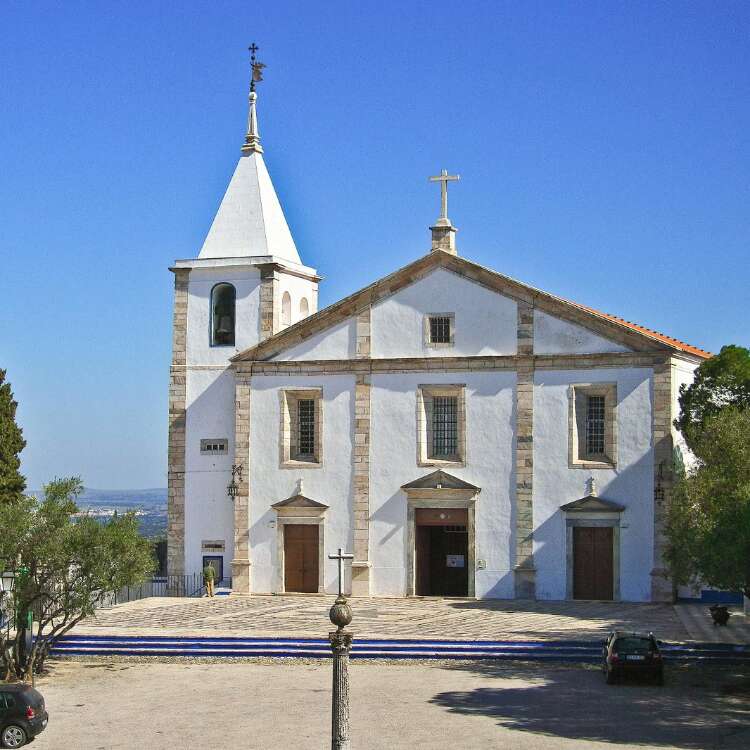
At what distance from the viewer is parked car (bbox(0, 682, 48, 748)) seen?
86.5 ft

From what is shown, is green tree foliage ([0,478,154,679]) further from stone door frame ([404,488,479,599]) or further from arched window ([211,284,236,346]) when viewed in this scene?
arched window ([211,284,236,346])

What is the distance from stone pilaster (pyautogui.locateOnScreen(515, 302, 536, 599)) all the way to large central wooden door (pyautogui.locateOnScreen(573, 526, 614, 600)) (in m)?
1.38

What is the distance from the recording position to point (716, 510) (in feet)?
108

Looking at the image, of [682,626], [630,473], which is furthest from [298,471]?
[682,626]

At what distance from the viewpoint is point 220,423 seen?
4731 centimetres

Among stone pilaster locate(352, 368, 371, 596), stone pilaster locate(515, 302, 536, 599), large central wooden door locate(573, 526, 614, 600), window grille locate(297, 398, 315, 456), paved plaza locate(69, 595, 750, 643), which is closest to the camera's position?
paved plaza locate(69, 595, 750, 643)

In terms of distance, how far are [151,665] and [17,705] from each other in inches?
343

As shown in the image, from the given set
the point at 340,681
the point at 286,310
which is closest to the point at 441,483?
the point at 286,310

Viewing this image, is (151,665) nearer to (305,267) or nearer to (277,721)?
(277,721)

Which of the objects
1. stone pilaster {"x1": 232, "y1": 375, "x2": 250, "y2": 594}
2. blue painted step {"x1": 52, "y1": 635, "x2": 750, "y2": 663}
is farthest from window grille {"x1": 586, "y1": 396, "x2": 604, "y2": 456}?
stone pilaster {"x1": 232, "y1": 375, "x2": 250, "y2": 594}

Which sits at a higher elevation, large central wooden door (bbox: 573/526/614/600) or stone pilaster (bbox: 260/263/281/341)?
stone pilaster (bbox: 260/263/281/341)

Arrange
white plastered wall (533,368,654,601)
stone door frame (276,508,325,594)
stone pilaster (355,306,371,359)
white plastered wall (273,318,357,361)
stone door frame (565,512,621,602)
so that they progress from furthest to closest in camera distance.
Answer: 1. white plastered wall (273,318,357,361)
2. stone pilaster (355,306,371,359)
3. stone door frame (276,508,325,594)
4. stone door frame (565,512,621,602)
5. white plastered wall (533,368,654,601)

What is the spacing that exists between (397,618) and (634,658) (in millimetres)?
10173

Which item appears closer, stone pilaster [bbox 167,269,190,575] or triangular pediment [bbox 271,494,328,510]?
triangular pediment [bbox 271,494,328,510]
